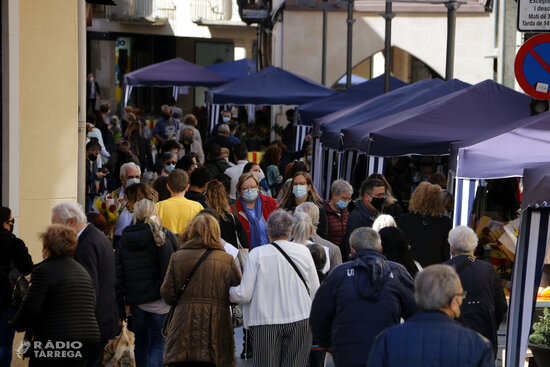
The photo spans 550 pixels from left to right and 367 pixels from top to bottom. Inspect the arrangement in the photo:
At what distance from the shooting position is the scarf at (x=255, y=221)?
10438 millimetres

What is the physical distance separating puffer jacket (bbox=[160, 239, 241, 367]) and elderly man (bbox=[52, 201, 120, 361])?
40cm

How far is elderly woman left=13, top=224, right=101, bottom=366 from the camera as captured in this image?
Result: 6.89 m

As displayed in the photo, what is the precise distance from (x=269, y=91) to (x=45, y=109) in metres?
14.2

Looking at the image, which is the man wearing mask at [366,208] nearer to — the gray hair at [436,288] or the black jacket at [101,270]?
the black jacket at [101,270]

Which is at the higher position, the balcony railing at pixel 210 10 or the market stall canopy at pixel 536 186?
the balcony railing at pixel 210 10

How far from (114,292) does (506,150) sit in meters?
3.80

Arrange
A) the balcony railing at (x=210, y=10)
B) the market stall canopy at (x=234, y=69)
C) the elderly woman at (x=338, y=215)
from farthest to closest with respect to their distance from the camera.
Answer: the balcony railing at (x=210, y=10), the market stall canopy at (x=234, y=69), the elderly woman at (x=338, y=215)

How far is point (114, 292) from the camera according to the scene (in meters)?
7.79

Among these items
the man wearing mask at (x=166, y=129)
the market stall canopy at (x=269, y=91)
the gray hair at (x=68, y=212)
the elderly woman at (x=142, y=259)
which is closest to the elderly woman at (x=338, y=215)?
the elderly woman at (x=142, y=259)

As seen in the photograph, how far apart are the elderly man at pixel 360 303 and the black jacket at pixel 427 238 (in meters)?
2.91

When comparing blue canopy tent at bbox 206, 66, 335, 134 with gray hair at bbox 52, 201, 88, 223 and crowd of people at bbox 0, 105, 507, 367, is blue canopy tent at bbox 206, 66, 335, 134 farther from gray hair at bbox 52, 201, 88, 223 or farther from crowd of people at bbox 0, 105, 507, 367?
gray hair at bbox 52, 201, 88, 223

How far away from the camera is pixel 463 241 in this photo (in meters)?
7.87

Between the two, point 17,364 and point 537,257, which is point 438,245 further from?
point 17,364

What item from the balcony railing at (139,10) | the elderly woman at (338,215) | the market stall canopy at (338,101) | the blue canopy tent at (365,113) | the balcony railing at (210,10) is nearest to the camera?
the elderly woman at (338,215)
